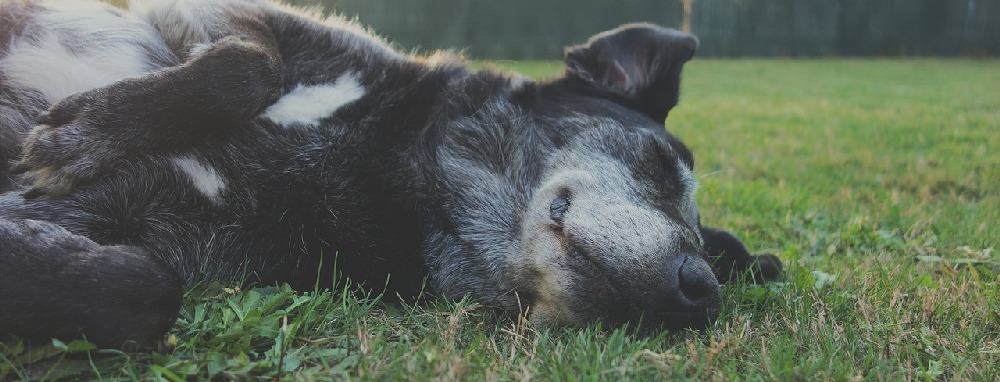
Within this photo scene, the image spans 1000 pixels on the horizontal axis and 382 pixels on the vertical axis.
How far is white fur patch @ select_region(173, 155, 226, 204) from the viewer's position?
2.59 meters

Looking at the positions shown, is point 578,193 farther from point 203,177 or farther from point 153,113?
point 153,113

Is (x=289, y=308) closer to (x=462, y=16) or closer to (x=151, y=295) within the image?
(x=151, y=295)

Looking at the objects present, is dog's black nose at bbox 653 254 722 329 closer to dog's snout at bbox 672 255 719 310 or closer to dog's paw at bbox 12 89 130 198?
dog's snout at bbox 672 255 719 310

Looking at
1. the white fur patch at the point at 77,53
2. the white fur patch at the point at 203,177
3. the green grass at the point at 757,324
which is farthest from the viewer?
the white fur patch at the point at 77,53

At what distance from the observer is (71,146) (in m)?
2.40

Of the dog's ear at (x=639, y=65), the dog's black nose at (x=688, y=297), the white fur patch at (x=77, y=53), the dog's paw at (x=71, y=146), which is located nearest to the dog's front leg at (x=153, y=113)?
the dog's paw at (x=71, y=146)

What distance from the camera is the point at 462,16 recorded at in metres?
21.0

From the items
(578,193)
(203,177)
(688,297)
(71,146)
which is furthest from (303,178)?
(688,297)

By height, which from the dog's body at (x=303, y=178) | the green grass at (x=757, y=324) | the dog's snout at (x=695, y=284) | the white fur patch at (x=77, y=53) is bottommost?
the green grass at (x=757, y=324)

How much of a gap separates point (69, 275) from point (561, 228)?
1.46 m

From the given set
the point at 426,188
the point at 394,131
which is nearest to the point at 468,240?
the point at 426,188

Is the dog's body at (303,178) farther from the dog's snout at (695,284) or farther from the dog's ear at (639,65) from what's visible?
the dog's ear at (639,65)

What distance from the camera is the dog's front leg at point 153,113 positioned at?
2395 mm

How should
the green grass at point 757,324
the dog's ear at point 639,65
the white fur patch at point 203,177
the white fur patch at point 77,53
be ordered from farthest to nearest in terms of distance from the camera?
the dog's ear at point 639,65 → the white fur patch at point 77,53 → the white fur patch at point 203,177 → the green grass at point 757,324
